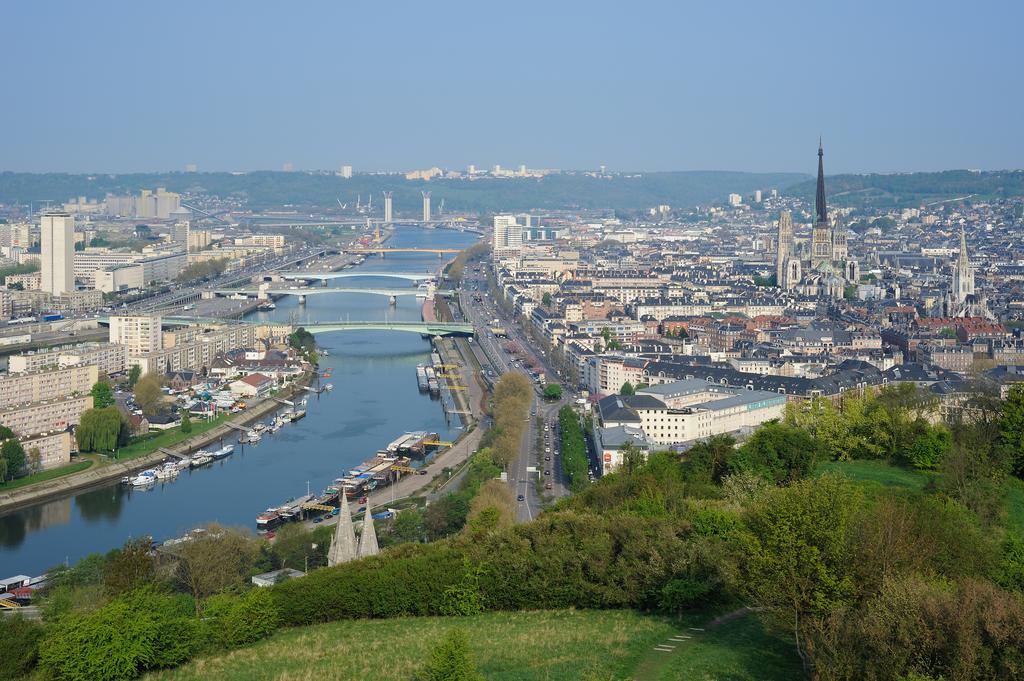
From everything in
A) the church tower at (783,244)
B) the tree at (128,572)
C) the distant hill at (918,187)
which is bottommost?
the tree at (128,572)

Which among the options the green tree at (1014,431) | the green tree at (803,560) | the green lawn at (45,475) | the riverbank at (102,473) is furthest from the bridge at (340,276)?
the green tree at (803,560)

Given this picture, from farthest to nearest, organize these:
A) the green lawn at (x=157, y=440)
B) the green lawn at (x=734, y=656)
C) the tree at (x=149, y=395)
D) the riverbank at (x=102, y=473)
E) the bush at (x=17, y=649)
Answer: the tree at (x=149, y=395)
the green lawn at (x=157, y=440)
the riverbank at (x=102, y=473)
the bush at (x=17, y=649)
the green lawn at (x=734, y=656)

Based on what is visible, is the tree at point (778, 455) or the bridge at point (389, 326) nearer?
the tree at point (778, 455)

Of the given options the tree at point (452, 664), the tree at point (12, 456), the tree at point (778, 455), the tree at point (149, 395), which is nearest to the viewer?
the tree at point (452, 664)

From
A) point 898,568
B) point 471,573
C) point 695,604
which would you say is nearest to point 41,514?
point 471,573

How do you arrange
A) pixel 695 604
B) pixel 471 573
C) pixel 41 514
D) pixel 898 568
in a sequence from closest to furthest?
pixel 898 568 < pixel 695 604 < pixel 471 573 < pixel 41 514

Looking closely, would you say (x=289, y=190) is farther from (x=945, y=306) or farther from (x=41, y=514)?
(x=41, y=514)

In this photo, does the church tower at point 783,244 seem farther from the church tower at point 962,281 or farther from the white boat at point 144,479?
the white boat at point 144,479
